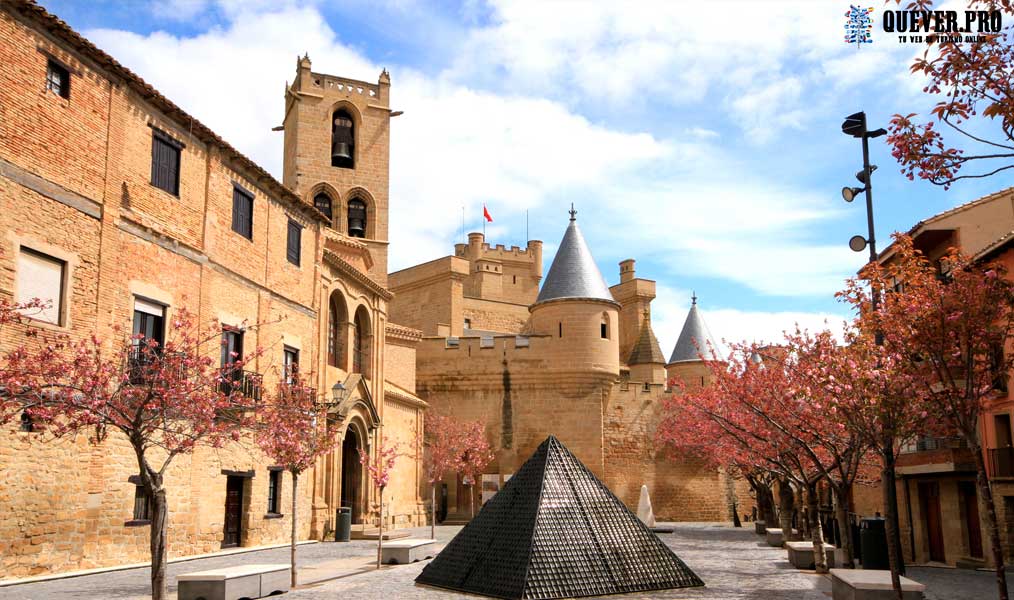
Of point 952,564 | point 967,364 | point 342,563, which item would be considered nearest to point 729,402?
point 952,564

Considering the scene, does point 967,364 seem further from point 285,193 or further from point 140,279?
point 285,193

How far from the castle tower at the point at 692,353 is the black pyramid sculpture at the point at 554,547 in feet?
105

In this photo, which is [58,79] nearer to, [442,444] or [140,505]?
[140,505]

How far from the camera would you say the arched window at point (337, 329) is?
27000mm

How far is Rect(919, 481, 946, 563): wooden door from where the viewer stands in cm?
2306

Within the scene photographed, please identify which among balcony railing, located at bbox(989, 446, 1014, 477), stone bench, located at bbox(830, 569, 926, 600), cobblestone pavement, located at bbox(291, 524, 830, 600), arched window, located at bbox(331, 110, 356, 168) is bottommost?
cobblestone pavement, located at bbox(291, 524, 830, 600)

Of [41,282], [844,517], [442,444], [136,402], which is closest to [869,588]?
[844,517]

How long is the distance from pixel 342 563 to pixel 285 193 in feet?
33.8

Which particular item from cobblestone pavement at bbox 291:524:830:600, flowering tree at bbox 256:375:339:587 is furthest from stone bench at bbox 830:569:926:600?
flowering tree at bbox 256:375:339:587

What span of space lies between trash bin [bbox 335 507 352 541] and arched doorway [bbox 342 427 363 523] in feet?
8.72

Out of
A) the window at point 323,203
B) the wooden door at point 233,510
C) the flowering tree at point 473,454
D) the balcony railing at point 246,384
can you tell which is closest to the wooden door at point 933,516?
the flowering tree at point 473,454

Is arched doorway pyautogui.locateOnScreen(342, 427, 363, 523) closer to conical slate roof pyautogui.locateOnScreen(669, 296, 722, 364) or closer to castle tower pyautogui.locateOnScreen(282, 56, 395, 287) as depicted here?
castle tower pyautogui.locateOnScreen(282, 56, 395, 287)

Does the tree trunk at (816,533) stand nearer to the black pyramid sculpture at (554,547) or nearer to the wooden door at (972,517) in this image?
the black pyramid sculpture at (554,547)

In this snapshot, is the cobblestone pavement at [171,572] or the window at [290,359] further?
the window at [290,359]
